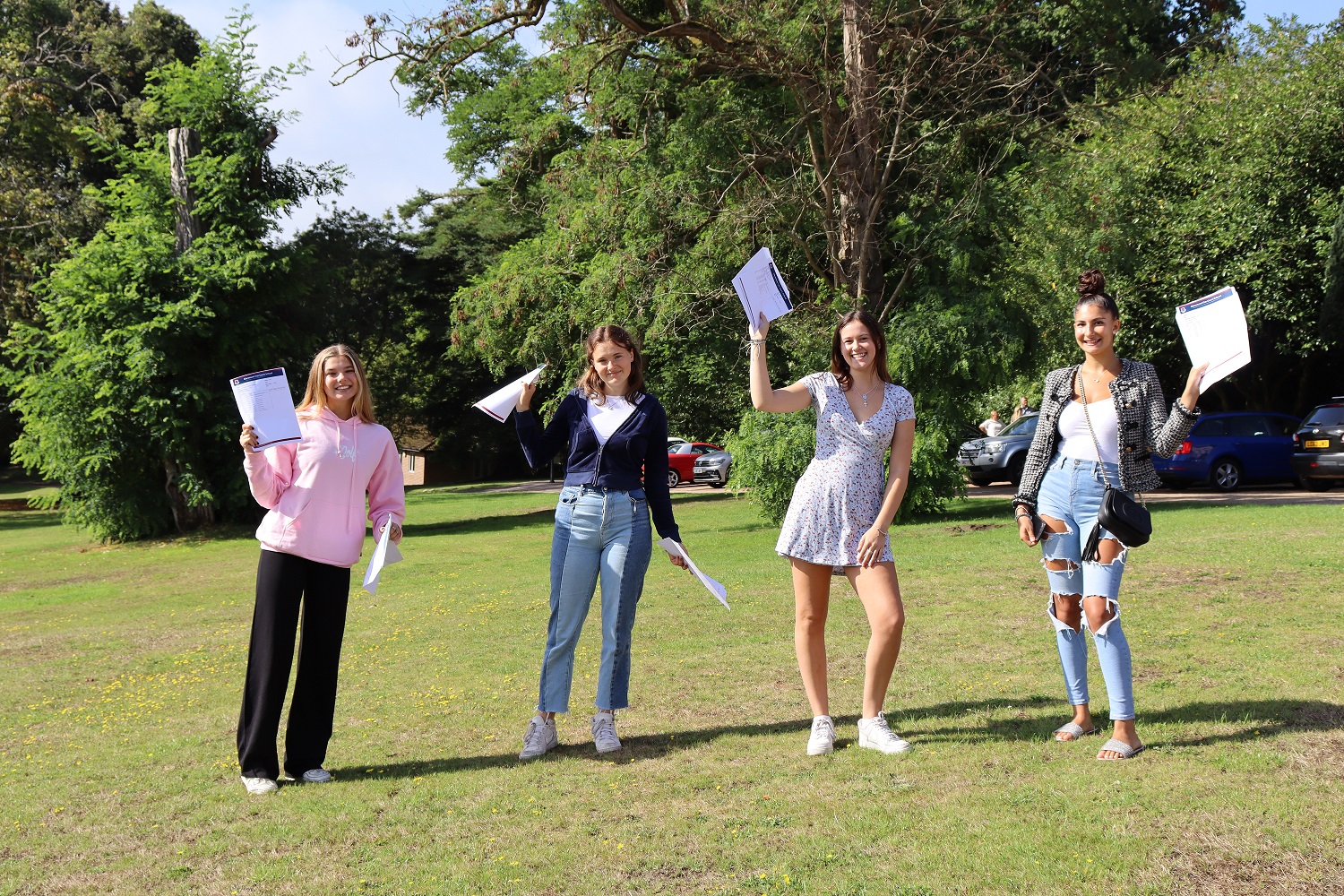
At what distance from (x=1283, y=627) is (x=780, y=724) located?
4.03 m

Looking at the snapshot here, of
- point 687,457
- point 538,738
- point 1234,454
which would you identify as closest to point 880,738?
point 538,738

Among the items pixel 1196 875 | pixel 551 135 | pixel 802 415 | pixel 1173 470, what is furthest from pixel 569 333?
pixel 1196 875

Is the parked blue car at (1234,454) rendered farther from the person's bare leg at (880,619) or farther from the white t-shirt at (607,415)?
the white t-shirt at (607,415)

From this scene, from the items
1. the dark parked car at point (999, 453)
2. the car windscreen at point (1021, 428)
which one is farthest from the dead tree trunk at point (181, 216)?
the car windscreen at point (1021, 428)

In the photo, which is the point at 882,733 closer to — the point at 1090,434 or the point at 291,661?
the point at 1090,434

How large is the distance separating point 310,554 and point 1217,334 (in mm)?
4142

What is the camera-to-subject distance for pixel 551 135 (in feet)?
68.3

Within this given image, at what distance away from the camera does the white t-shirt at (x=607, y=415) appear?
552 cm

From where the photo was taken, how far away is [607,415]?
5562mm

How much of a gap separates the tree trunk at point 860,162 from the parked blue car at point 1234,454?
899 centimetres

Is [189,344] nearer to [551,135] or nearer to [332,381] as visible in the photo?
[551,135]

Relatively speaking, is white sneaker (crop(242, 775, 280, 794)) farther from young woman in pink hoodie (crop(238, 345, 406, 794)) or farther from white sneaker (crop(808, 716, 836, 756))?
white sneaker (crop(808, 716, 836, 756))

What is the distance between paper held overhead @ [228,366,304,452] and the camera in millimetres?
4887

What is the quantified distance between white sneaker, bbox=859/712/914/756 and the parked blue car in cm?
1935
